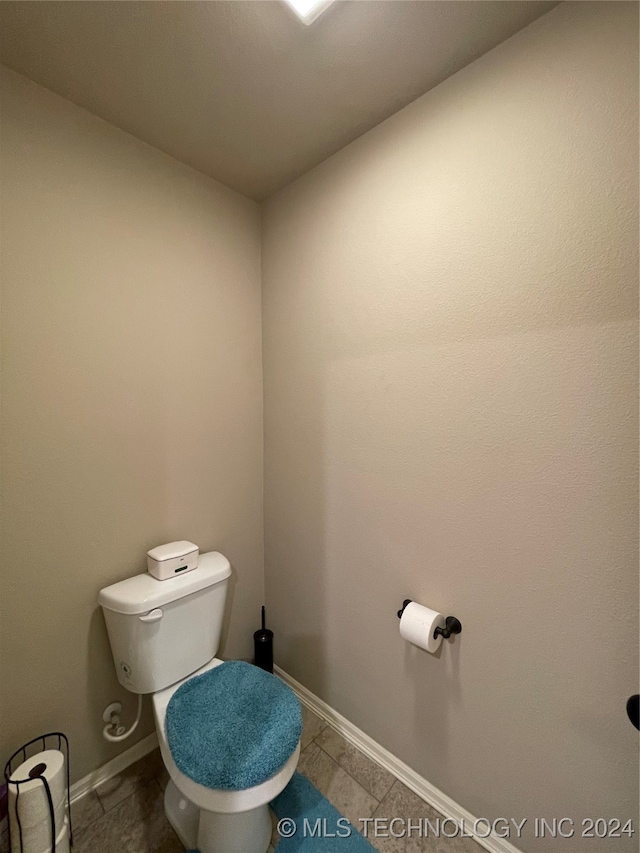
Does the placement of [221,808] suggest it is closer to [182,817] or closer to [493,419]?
[182,817]

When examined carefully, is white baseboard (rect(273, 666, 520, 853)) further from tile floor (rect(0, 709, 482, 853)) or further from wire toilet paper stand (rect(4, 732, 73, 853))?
wire toilet paper stand (rect(4, 732, 73, 853))

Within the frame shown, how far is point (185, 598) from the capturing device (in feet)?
4.09

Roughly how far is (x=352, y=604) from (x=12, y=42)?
213cm

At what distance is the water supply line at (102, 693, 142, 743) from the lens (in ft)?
4.01

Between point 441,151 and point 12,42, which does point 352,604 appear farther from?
point 12,42

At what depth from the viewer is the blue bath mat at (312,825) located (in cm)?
106

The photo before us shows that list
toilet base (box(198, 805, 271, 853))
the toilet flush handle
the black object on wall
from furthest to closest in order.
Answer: the black object on wall → the toilet flush handle → toilet base (box(198, 805, 271, 853))

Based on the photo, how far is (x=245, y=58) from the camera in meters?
1.00

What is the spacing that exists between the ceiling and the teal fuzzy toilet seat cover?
6.56ft

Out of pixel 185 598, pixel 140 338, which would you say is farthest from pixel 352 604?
pixel 140 338

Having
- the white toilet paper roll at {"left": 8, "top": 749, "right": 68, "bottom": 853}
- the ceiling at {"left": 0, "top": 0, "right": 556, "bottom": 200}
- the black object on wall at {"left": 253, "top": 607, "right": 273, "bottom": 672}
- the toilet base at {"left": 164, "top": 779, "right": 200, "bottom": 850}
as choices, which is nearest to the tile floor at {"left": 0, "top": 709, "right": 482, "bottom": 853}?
the toilet base at {"left": 164, "top": 779, "right": 200, "bottom": 850}

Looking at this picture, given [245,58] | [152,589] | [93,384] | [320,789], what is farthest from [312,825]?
[245,58]

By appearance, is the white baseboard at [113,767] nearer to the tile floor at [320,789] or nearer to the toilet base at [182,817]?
the tile floor at [320,789]

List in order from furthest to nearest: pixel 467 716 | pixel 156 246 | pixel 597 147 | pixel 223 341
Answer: pixel 223 341 → pixel 156 246 → pixel 467 716 → pixel 597 147
